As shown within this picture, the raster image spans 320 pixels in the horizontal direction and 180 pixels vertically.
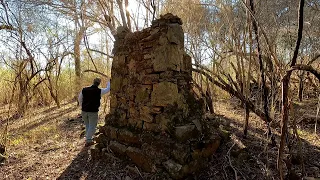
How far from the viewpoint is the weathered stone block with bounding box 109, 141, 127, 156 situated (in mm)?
3953

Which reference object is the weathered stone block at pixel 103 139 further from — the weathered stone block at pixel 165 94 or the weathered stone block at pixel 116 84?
the weathered stone block at pixel 165 94

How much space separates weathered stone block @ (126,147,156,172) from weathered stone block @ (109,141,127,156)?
0.14 m

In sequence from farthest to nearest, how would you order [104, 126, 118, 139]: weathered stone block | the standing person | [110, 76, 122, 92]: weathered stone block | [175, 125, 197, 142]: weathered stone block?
the standing person < [110, 76, 122, 92]: weathered stone block < [104, 126, 118, 139]: weathered stone block < [175, 125, 197, 142]: weathered stone block

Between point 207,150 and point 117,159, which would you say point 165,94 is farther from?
point 117,159

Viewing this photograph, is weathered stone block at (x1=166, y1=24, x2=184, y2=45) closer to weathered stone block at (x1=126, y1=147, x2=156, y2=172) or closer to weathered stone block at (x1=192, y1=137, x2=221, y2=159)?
weathered stone block at (x1=192, y1=137, x2=221, y2=159)

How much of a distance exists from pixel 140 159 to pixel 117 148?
62 cm

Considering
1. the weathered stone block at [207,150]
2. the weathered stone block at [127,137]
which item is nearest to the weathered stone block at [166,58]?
the weathered stone block at [127,137]

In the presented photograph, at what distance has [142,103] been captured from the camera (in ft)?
12.4

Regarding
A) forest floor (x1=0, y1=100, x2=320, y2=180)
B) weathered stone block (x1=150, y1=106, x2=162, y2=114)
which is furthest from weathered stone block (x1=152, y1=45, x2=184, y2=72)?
forest floor (x1=0, y1=100, x2=320, y2=180)

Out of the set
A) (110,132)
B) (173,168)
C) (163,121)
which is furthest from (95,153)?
(173,168)

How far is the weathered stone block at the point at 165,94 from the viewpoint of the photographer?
3.47 m

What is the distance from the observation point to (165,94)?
3480mm

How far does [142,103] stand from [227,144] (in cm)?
162

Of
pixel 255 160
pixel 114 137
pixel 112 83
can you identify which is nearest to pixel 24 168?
pixel 114 137
